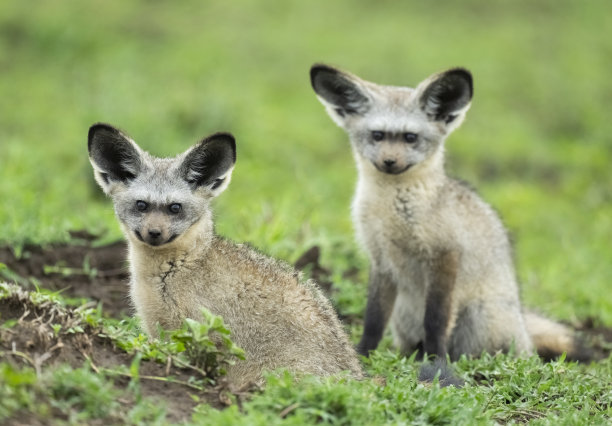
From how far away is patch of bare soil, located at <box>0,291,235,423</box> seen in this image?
5.02 meters

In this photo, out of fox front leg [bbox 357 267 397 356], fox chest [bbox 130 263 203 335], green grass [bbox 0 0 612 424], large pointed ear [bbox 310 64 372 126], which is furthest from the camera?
large pointed ear [bbox 310 64 372 126]

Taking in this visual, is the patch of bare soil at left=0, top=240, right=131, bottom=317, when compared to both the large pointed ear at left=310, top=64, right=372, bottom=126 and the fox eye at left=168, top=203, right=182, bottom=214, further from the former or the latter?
the large pointed ear at left=310, top=64, right=372, bottom=126

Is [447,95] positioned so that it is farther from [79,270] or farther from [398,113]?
[79,270]

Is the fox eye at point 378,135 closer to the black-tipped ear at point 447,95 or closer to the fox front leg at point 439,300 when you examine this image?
the black-tipped ear at point 447,95

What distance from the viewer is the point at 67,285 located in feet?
26.7

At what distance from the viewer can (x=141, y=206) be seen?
6.48 m

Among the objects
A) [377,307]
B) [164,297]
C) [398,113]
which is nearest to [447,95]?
[398,113]

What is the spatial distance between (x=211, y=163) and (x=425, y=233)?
6.96 feet

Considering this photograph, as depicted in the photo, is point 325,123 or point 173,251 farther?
point 325,123

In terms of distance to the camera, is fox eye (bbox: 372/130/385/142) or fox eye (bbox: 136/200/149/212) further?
fox eye (bbox: 372/130/385/142)

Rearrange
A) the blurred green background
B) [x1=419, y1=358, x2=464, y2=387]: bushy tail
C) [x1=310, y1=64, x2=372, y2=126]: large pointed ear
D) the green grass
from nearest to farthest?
[x1=419, y1=358, x2=464, y2=387]: bushy tail, the green grass, [x1=310, y1=64, x2=372, y2=126]: large pointed ear, the blurred green background

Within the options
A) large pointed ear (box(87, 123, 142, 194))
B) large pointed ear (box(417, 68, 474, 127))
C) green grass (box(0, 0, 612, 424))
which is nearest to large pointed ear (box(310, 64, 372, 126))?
large pointed ear (box(417, 68, 474, 127))

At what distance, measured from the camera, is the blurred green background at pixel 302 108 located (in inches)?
413

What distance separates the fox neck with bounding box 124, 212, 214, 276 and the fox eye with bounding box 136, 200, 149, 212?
0.19 m
